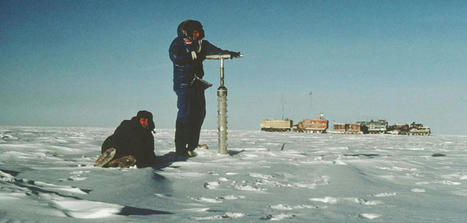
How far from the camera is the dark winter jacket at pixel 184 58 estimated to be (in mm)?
4168

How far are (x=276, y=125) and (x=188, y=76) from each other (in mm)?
25318

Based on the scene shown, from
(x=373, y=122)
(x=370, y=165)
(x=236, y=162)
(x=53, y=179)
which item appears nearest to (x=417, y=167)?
(x=370, y=165)

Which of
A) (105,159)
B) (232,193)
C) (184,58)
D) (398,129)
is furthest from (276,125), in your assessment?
(232,193)

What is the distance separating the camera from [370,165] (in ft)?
12.3

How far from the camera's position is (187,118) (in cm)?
→ 430

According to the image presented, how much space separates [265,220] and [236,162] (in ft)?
7.22

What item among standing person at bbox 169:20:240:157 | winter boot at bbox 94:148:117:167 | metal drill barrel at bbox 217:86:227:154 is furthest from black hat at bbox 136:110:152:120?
metal drill barrel at bbox 217:86:227:154

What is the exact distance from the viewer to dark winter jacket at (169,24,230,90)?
13.7 feet

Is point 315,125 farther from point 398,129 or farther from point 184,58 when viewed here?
point 184,58

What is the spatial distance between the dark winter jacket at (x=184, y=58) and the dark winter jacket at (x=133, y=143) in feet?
3.13

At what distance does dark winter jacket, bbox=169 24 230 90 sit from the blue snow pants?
0.11 meters

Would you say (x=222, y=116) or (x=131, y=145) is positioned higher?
(x=222, y=116)

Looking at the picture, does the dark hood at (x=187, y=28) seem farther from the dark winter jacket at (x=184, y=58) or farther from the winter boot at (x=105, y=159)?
the winter boot at (x=105, y=159)

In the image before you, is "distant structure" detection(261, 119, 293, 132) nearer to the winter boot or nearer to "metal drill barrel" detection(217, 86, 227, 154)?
"metal drill barrel" detection(217, 86, 227, 154)
